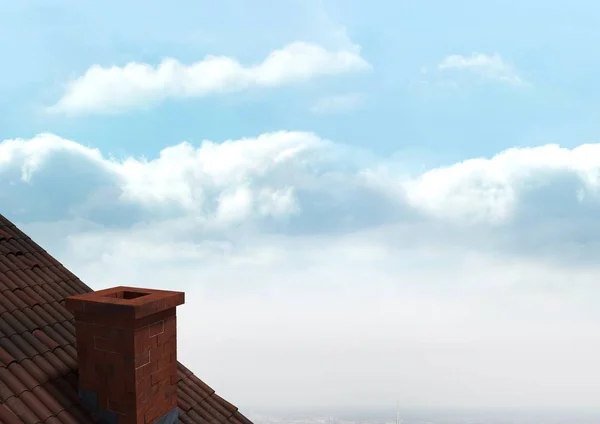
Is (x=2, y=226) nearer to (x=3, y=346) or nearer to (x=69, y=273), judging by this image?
(x=69, y=273)

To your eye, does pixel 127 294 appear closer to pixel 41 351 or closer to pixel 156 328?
pixel 156 328

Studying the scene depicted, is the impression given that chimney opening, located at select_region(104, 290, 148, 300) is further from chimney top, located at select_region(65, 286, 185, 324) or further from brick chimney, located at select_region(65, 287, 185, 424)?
brick chimney, located at select_region(65, 287, 185, 424)

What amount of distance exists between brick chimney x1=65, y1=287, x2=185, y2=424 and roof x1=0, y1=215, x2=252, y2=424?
1.14ft

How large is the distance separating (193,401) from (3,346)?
98.2 inches

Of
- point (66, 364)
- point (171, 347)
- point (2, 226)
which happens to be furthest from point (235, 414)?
point (2, 226)

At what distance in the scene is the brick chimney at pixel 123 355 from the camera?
13.0 ft

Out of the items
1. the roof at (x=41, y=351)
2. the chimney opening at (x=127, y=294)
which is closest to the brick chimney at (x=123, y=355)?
the chimney opening at (x=127, y=294)

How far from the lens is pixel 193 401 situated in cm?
568

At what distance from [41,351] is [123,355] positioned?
148 centimetres

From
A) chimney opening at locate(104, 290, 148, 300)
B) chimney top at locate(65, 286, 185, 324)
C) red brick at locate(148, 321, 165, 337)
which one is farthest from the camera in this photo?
chimney opening at locate(104, 290, 148, 300)

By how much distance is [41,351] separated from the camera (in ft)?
15.3

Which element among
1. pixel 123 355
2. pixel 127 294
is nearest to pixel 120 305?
pixel 123 355

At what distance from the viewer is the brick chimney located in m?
3.96

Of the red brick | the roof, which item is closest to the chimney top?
the red brick
